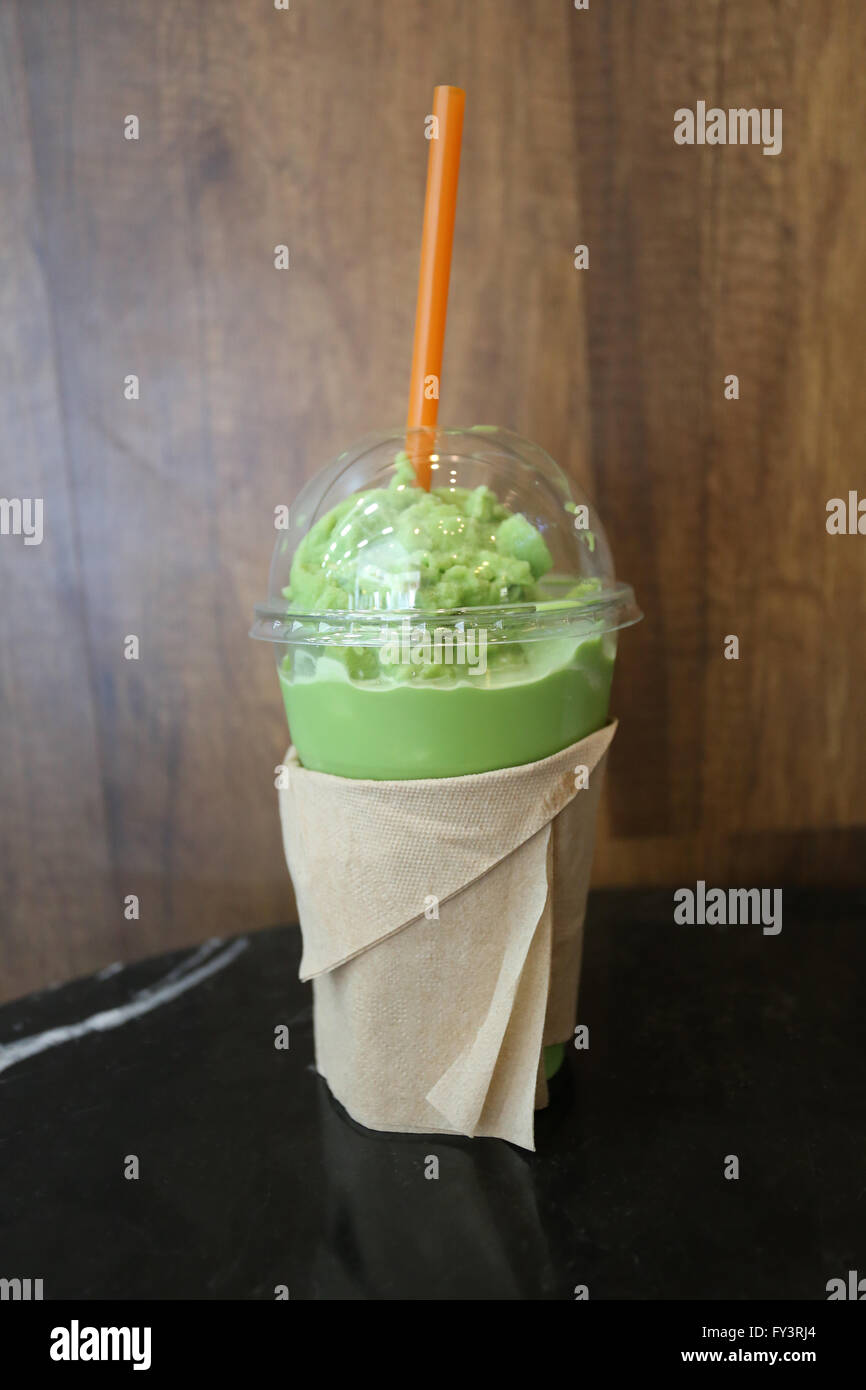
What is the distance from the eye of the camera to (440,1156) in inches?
37.2

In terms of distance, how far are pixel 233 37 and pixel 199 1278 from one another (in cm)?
148

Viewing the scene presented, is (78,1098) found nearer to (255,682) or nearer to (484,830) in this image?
(484,830)

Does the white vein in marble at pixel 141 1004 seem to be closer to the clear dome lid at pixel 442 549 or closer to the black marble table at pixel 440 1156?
the black marble table at pixel 440 1156

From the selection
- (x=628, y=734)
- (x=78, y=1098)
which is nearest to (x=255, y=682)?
(x=628, y=734)

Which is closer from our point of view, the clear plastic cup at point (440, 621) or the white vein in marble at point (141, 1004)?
the clear plastic cup at point (440, 621)

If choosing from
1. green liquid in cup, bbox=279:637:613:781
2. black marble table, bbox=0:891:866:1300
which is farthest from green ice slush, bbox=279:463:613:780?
black marble table, bbox=0:891:866:1300

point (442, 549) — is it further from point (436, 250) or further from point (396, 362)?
point (396, 362)

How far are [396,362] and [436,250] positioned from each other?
1.61 feet

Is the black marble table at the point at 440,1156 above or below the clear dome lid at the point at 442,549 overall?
below

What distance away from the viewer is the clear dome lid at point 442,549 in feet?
2.90

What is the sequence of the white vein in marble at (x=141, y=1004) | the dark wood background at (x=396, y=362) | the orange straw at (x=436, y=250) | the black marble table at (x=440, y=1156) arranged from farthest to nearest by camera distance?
the dark wood background at (x=396, y=362) → the white vein in marble at (x=141, y=1004) → the orange straw at (x=436, y=250) → the black marble table at (x=440, y=1156)

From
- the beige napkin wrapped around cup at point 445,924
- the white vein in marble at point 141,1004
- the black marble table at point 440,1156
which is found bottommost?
the black marble table at point 440,1156

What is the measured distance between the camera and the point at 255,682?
1552mm

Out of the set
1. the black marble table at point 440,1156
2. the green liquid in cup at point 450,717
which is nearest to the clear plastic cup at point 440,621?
the green liquid in cup at point 450,717
